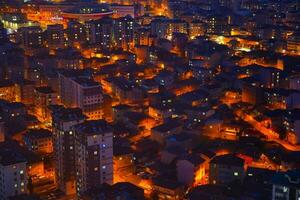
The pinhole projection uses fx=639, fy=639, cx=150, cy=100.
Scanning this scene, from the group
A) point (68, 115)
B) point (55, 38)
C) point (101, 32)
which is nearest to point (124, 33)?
point (101, 32)

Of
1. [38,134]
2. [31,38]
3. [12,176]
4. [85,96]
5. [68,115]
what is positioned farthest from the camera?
[31,38]

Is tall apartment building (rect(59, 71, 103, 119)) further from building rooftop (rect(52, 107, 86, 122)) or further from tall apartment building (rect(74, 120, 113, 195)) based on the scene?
tall apartment building (rect(74, 120, 113, 195))

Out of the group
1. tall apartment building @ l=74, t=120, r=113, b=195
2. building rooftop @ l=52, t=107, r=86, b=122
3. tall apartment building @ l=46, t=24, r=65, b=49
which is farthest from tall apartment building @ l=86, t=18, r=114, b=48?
tall apartment building @ l=74, t=120, r=113, b=195

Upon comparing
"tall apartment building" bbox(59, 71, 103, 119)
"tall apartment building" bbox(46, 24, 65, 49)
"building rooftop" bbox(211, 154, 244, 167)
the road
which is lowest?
the road

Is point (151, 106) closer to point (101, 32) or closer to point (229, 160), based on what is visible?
point (229, 160)

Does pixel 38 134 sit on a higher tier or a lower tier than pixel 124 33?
lower

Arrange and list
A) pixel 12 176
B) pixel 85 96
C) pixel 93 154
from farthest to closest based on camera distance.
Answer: pixel 85 96 → pixel 12 176 → pixel 93 154
